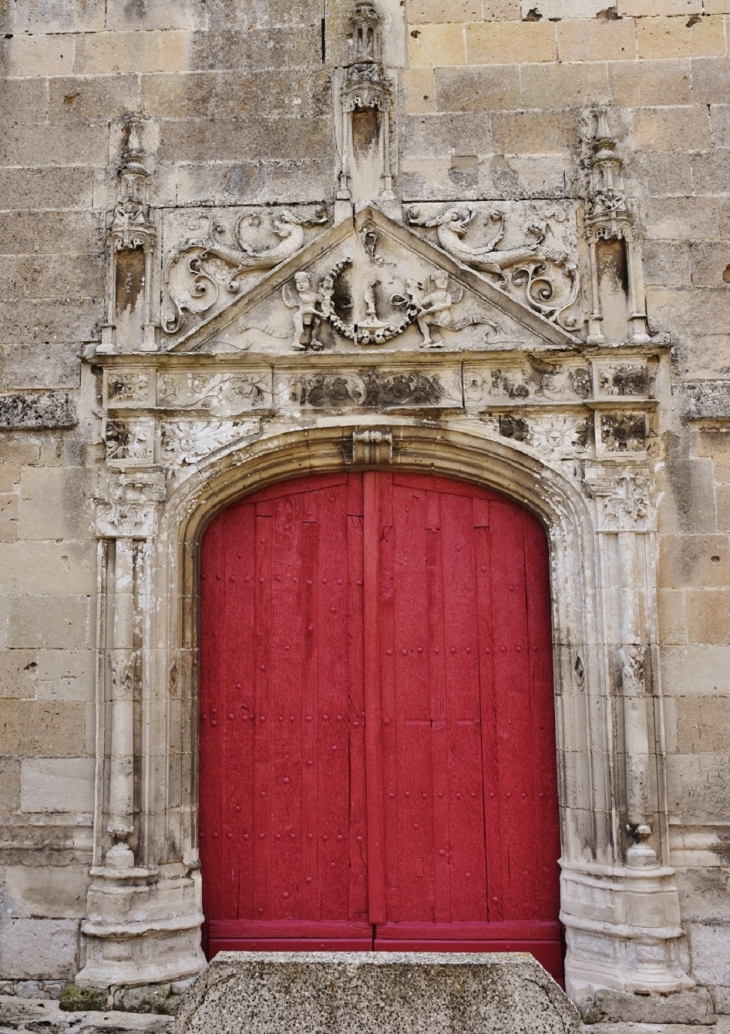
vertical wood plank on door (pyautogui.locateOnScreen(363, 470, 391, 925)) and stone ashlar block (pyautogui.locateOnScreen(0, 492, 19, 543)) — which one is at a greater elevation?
stone ashlar block (pyautogui.locateOnScreen(0, 492, 19, 543))

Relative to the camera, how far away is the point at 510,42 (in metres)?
4.71

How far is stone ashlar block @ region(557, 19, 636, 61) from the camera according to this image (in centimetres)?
469

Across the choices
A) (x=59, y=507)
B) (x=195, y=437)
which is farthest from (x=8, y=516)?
(x=195, y=437)

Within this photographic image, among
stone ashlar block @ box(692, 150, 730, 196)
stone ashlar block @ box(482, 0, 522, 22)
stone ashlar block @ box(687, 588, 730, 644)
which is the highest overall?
stone ashlar block @ box(482, 0, 522, 22)

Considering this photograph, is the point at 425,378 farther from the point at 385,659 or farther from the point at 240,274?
the point at 385,659

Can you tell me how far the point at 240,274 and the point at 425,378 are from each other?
1.04m

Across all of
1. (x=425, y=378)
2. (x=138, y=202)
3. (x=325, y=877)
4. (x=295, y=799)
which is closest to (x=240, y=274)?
(x=138, y=202)

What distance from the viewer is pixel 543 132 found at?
183 inches

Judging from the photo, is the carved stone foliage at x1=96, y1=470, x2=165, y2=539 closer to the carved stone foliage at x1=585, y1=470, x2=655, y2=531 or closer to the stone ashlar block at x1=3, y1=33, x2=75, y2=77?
the carved stone foliage at x1=585, y1=470, x2=655, y2=531

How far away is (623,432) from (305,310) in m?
1.59

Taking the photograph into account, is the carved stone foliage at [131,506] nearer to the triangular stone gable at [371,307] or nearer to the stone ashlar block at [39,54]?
the triangular stone gable at [371,307]

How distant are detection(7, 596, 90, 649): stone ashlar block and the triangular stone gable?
4.24 ft

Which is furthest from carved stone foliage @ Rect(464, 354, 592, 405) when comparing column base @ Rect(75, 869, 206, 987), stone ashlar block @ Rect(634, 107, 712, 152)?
column base @ Rect(75, 869, 206, 987)

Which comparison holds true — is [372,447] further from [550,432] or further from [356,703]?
[356,703]
